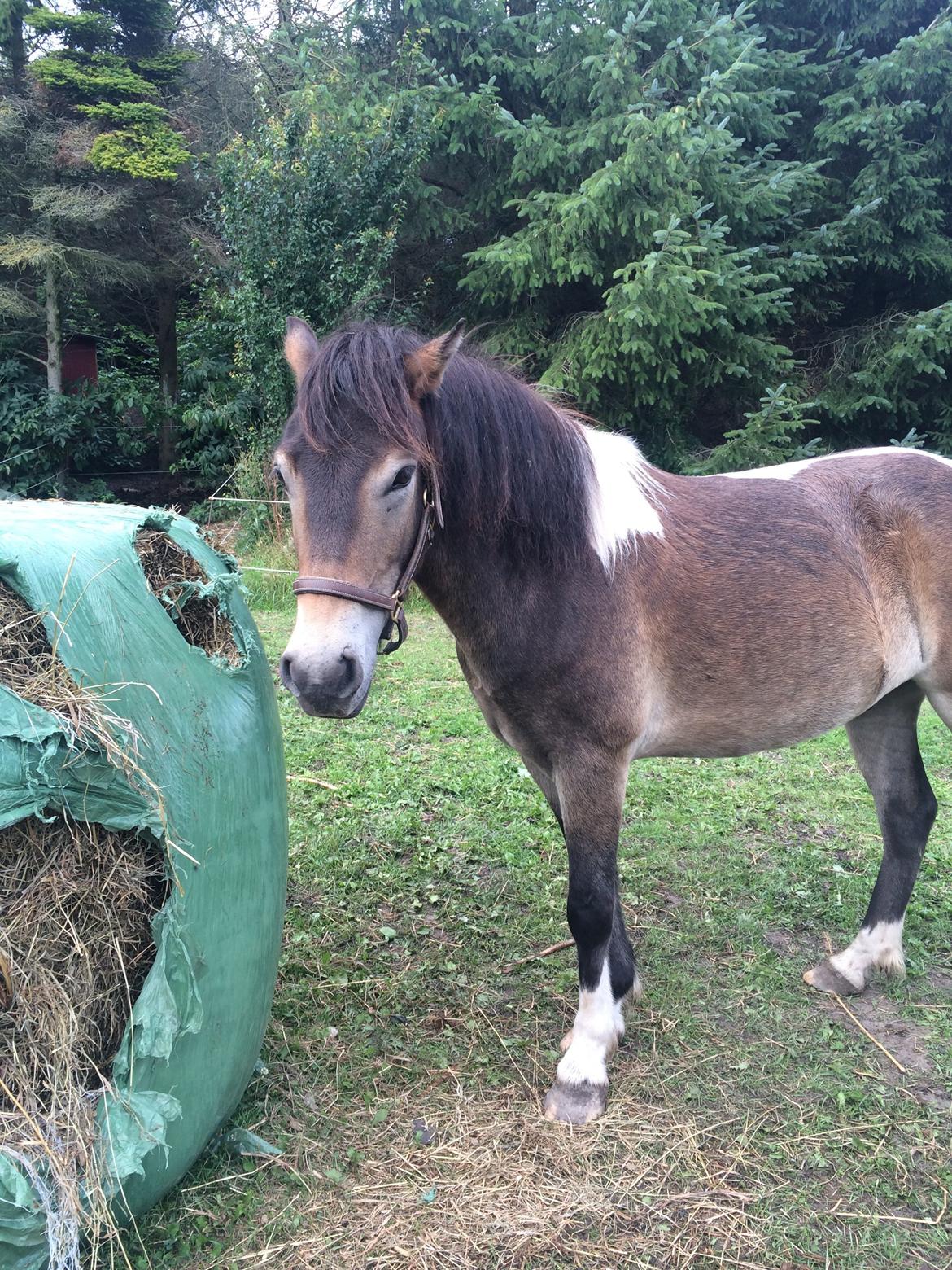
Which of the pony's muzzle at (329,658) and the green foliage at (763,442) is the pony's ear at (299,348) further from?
the green foliage at (763,442)

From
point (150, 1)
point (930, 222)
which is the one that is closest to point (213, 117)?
point (150, 1)

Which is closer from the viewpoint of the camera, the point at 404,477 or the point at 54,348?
the point at 404,477

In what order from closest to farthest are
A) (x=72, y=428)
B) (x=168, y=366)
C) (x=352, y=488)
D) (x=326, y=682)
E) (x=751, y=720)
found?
(x=326, y=682), (x=352, y=488), (x=751, y=720), (x=72, y=428), (x=168, y=366)

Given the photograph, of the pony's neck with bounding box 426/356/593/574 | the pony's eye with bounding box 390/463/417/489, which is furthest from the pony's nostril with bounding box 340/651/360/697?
the pony's neck with bounding box 426/356/593/574

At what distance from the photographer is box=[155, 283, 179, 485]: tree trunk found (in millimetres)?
14289

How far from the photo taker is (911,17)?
10008 millimetres

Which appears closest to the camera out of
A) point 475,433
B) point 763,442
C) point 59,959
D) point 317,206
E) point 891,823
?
point 59,959

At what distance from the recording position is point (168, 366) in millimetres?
14773

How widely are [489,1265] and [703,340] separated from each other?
904 centimetres

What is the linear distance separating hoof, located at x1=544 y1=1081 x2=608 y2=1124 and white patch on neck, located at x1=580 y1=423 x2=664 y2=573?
1615 mm

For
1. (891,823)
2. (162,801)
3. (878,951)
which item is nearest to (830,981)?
(878,951)

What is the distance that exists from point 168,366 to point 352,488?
47.6ft

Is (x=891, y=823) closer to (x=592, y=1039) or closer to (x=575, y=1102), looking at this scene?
(x=592, y=1039)

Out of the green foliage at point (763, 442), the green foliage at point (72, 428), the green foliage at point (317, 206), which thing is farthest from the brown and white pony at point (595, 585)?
the green foliage at point (72, 428)
